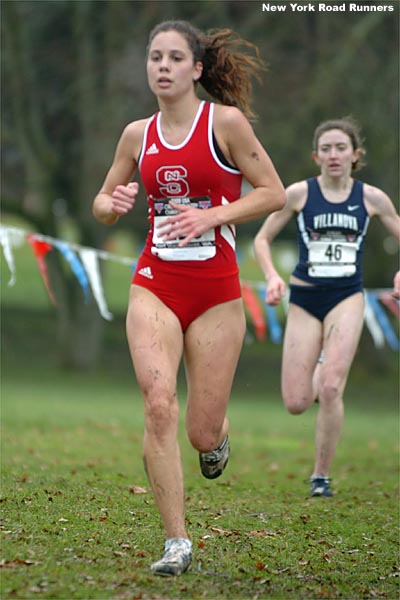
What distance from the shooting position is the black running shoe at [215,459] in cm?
691

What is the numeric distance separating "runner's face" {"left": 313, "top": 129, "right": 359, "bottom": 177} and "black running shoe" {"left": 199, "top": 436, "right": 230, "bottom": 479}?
9.78ft

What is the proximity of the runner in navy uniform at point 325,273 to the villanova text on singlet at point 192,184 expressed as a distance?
2.62 meters

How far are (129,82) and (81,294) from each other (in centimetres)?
540

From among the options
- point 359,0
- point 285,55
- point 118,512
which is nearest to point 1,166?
point 285,55

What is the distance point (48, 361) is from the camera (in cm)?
3155

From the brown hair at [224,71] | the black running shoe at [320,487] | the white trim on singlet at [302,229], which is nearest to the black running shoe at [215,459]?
the brown hair at [224,71]

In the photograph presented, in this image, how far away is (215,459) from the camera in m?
6.96

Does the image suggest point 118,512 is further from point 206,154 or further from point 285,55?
point 285,55

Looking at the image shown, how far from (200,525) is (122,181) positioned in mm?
2148

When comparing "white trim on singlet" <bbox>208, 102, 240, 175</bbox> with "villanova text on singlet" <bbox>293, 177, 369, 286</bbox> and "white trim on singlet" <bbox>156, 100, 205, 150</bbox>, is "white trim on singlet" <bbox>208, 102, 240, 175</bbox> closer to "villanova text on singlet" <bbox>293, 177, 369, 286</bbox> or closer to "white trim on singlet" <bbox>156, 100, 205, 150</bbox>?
"white trim on singlet" <bbox>156, 100, 205, 150</bbox>

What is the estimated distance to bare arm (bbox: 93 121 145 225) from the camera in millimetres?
6250

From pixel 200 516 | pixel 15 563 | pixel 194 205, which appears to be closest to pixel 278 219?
pixel 200 516

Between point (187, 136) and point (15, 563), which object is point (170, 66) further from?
point (15, 563)

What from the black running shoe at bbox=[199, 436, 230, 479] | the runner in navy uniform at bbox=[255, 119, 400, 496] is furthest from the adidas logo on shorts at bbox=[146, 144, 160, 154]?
the runner in navy uniform at bbox=[255, 119, 400, 496]
